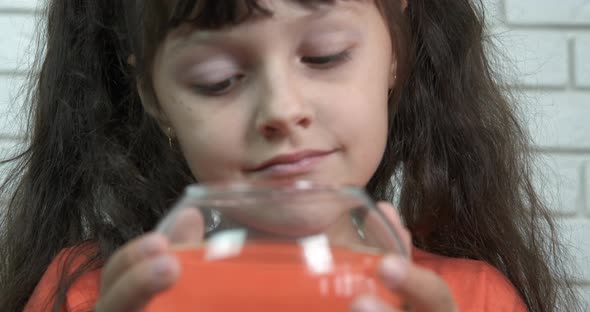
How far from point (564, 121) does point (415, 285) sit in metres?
1.15

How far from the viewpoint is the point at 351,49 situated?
34.7 inches

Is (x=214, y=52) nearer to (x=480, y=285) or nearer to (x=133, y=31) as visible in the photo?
(x=133, y=31)

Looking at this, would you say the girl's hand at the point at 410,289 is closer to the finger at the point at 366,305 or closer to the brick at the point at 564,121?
the finger at the point at 366,305

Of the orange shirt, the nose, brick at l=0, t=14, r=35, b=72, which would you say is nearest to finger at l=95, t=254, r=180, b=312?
the nose

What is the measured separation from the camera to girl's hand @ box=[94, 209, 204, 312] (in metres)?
0.47

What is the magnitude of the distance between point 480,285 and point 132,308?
0.59m

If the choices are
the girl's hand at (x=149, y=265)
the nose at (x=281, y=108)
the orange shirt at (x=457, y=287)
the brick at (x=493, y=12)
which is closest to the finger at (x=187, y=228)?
the girl's hand at (x=149, y=265)

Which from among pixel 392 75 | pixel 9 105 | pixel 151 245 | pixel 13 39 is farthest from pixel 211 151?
pixel 13 39

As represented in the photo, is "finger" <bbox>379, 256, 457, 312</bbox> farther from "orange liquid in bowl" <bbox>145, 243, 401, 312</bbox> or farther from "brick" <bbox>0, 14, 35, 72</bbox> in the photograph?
"brick" <bbox>0, 14, 35, 72</bbox>

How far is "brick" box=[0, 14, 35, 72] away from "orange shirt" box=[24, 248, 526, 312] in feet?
2.07

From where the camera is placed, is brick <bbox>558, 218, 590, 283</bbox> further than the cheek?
Yes

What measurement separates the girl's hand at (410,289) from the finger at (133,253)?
11 cm

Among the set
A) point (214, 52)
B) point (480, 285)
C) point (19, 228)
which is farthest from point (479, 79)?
point (19, 228)

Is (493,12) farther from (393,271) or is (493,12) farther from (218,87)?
(393,271)
